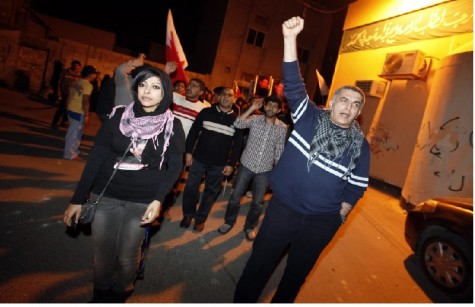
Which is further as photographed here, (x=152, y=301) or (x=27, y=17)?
(x=27, y=17)

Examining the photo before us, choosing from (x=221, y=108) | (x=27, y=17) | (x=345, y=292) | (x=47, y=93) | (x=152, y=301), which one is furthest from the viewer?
(x=27, y=17)

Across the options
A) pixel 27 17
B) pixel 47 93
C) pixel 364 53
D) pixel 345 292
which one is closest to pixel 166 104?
pixel 345 292

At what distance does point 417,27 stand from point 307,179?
1054cm

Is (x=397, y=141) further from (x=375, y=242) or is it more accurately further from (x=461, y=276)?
(x=461, y=276)

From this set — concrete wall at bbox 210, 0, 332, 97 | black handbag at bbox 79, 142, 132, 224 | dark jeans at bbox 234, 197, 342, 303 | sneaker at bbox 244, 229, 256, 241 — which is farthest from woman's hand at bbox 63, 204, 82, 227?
concrete wall at bbox 210, 0, 332, 97

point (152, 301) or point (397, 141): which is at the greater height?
point (397, 141)

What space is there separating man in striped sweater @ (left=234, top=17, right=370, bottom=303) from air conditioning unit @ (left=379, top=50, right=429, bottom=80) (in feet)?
27.9

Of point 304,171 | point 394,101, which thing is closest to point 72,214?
point 304,171

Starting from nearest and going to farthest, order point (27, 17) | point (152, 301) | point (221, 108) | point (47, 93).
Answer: point (152, 301) < point (221, 108) < point (47, 93) < point (27, 17)

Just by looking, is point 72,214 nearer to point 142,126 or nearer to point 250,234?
point 142,126

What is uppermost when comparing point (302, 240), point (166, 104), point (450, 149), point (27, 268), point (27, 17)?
point (27, 17)

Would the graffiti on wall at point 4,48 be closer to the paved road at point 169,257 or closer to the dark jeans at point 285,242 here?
the paved road at point 169,257

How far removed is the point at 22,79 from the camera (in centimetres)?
1788

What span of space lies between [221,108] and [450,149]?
233 inches
